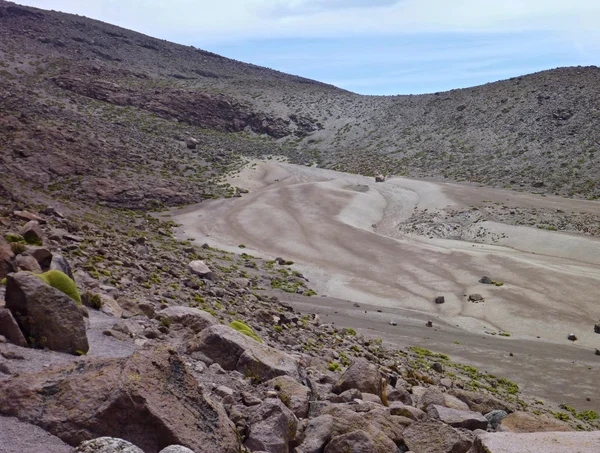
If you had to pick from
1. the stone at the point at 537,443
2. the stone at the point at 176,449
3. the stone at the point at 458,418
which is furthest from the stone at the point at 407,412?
the stone at the point at 176,449

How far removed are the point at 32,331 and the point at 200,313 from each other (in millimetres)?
5058

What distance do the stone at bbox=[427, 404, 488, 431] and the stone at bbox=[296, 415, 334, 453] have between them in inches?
126

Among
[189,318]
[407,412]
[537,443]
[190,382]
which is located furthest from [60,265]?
[537,443]

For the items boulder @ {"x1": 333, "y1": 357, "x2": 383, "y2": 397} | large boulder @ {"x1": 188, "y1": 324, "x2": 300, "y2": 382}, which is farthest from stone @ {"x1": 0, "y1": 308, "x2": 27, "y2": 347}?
boulder @ {"x1": 333, "y1": 357, "x2": 383, "y2": 397}

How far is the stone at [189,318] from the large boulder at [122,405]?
584cm

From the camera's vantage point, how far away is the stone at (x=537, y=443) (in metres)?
9.26

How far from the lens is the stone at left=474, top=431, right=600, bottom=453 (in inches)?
364

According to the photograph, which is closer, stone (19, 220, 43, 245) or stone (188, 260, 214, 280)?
stone (19, 220, 43, 245)

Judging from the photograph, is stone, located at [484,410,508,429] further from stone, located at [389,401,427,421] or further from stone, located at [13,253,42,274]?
stone, located at [13,253,42,274]

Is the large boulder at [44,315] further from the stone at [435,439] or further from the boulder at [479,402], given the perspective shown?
the boulder at [479,402]

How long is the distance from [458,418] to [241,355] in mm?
4775

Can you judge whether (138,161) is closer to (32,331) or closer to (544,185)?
(544,185)

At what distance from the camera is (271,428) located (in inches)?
365

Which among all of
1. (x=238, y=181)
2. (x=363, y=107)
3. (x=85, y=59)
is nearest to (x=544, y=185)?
(x=238, y=181)
